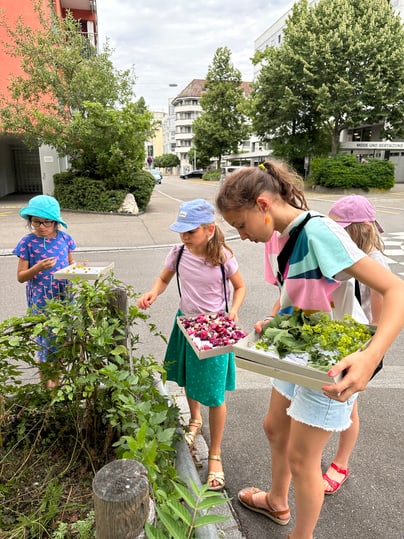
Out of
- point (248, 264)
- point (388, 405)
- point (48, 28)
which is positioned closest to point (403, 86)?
point (48, 28)

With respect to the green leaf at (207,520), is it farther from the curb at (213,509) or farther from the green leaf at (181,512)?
the curb at (213,509)

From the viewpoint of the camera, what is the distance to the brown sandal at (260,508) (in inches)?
88.4

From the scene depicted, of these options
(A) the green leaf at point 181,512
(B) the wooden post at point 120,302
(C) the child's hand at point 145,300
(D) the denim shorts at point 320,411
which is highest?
(B) the wooden post at point 120,302

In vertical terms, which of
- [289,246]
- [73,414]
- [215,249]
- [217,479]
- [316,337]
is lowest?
[217,479]

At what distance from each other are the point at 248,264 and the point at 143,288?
261 cm

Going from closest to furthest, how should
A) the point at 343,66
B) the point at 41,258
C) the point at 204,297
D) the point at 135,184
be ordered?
1. the point at 204,297
2. the point at 41,258
3. the point at 135,184
4. the point at 343,66

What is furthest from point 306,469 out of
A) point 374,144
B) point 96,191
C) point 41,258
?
point 374,144

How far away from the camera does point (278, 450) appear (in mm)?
2170

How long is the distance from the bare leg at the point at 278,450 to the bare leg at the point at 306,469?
0.31m

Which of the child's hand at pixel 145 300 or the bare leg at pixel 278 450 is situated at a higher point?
the child's hand at pixel 145 300

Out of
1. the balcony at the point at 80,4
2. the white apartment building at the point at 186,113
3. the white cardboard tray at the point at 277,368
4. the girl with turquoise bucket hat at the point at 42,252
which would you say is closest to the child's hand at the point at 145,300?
the girl with turquoise bucket hat at the point at 42,252

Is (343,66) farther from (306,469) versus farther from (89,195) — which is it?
(306,469)

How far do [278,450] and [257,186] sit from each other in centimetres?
140

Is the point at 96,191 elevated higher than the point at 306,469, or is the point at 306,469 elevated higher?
the point at 96,191
